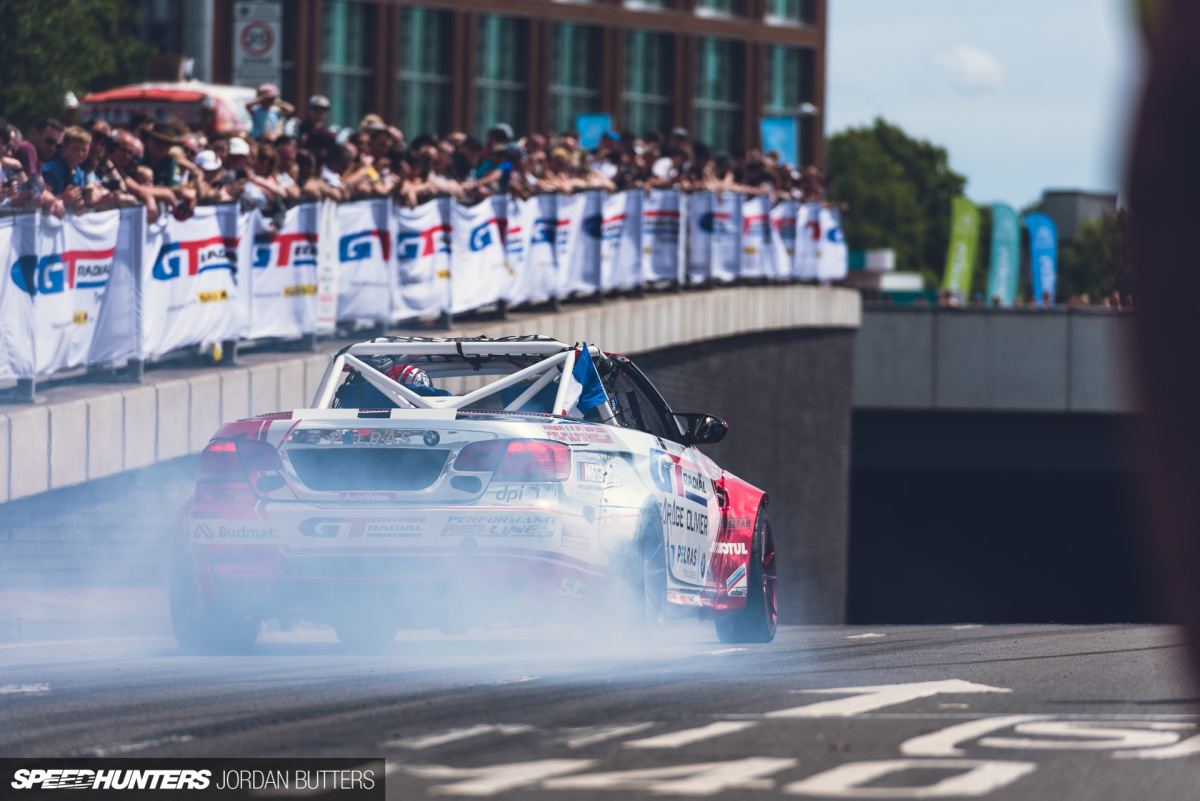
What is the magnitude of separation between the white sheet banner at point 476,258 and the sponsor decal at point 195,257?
376 centimetres

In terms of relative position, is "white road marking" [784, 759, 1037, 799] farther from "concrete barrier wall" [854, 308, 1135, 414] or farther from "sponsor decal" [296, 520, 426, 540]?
"concrete barrier wall" [854, 308, 1135, 414]

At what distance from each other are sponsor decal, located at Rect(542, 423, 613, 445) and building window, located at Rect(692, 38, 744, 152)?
49.7 metres

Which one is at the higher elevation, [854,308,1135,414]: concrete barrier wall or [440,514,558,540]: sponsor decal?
[854,308,1135,414]: concrete barrier wall

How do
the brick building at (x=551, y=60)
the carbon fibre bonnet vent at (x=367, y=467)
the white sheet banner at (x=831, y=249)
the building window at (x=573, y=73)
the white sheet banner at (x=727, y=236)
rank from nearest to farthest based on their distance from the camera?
the carbon fibre bonnet vent at (x=367, y=467) < the white sheet banner at (x=727, y=236) < the white sheet banner at (x=831, y=249) < the brick building at (x=551, y=60) < the building window at (x=573, y=73)

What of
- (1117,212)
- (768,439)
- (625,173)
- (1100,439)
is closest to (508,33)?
(1100,439)

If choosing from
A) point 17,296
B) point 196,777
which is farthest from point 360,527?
point 17,296

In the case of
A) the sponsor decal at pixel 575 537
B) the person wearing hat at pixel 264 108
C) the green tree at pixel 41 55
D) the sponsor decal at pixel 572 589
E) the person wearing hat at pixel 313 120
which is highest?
the green tree at pixel 41 55

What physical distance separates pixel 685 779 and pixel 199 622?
4105 millimetres

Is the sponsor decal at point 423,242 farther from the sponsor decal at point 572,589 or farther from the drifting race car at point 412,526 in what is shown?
the sponsor decal at point 572,589

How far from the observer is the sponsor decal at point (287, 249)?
1418 centimetres

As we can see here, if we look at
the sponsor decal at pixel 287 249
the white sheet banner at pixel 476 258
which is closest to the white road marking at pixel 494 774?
the sponsor decal at pixel 287 249

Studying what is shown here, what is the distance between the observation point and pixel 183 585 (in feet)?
28.9

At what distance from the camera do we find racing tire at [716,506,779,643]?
10.8 metres

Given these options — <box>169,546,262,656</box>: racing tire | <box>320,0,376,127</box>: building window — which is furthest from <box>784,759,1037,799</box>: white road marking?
<box>320,0,376,127</box>: building window
